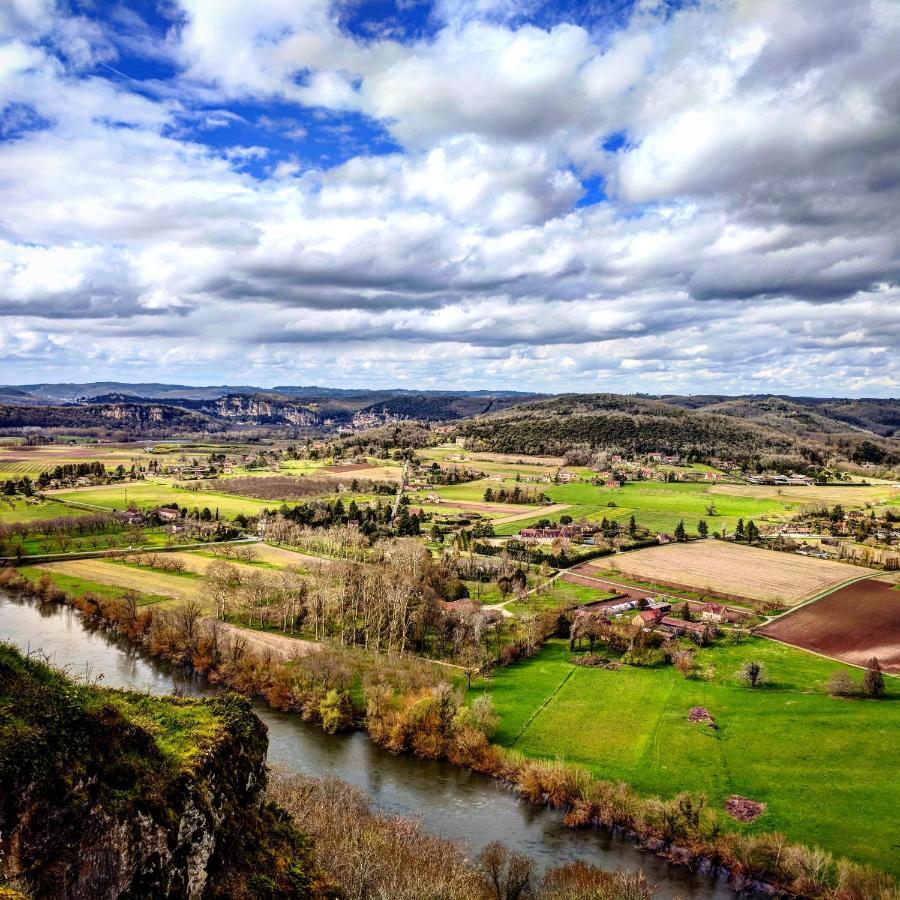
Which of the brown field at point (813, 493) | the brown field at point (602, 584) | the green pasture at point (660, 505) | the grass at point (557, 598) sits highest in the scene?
the brown field at point (813, 493)

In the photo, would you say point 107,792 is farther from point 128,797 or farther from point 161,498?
point 161,498

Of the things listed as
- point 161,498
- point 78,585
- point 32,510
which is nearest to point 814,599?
point 78,585

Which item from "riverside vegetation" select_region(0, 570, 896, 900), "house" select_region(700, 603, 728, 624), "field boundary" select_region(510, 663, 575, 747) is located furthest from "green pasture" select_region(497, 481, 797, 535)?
"riverside vegetation" select_region(0, 570, 896, 900)

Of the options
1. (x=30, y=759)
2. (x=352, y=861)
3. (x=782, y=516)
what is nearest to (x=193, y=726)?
(x=30, y=759)

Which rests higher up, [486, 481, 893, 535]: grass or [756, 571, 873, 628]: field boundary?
[486, 481, 893, 535]: grass

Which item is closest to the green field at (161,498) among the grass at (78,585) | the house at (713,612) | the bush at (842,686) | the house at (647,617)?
the grass at (78,585)

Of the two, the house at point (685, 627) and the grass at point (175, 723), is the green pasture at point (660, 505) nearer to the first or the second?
the house at point (685, 627)

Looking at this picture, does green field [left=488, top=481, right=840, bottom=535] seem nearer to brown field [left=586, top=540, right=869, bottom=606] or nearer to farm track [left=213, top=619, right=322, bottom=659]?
brown field [left=586, top=540, right=869, bottom=606]
